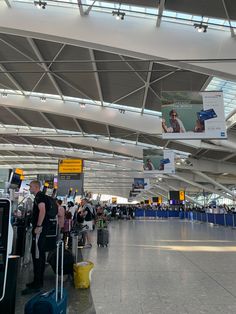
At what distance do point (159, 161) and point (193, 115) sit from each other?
31.1 ft

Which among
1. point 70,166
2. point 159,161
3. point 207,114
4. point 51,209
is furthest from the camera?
point 70,166

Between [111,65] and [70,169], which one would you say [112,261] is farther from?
[70,169]

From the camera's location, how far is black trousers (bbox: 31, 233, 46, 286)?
5.38m

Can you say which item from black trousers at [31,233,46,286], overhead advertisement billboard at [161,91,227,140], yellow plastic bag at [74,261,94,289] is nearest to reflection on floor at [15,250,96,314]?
yellow plastic bag at [74,261,94,289]

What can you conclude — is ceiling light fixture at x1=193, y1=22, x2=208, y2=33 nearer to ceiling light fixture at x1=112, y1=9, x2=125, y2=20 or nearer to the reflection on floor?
ceiling light fixture at x1=112, y1=9, x2=125, y2=20

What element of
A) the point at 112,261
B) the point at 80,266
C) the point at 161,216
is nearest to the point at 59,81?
the point at 112,261

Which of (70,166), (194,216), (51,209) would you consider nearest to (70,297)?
(51,209)

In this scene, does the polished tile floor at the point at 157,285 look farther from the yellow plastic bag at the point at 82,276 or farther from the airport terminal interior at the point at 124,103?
the yellow plastic bag at the point at 82,276

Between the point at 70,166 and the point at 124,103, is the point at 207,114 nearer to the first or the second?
the point at 124,103

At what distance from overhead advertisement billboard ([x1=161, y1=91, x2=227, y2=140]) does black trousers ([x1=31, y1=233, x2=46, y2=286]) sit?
18.8 ft

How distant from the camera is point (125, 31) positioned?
9875 millimetres

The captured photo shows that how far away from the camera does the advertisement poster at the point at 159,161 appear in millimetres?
18250

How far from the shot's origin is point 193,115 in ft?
30.6

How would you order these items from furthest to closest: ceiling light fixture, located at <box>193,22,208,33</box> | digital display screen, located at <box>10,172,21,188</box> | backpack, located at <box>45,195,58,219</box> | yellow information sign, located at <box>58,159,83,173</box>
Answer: yellow information sign, located at <box>58,159,83,173</box> → digital display screen, located at <box>10,172,21,188</box> → ceiling light fixture, located at <box>193,22,208,33</box> → backpack, located at <box>45,195,58,219</box>
